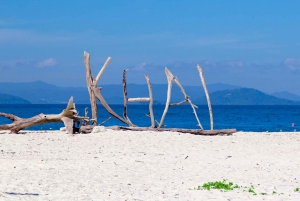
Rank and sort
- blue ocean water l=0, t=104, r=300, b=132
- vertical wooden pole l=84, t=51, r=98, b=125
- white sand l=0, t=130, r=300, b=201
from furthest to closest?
blue ocean water l=0, t=104, r=300, b=132
vertical wooden pole l=84, t=51, r=98, b=125
white sand l=0, t=130, r=300, b=201

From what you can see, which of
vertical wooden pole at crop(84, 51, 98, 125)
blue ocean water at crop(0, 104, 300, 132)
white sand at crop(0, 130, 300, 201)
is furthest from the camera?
blue ocean water at crop(0, 104, 300, 132)

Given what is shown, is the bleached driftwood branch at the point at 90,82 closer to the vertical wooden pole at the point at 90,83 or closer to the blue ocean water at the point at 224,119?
the vertical wooden pole at the point at 90,83

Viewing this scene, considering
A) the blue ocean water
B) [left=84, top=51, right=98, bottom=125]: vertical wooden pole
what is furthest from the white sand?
the blue ocean water

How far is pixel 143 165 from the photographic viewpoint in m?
14.0

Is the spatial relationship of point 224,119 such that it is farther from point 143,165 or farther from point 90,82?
point 143,165

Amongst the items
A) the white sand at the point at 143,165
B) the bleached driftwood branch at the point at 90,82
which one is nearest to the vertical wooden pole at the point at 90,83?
the bleached driftwood branch at the point at 90,82

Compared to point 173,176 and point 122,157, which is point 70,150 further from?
point 173,176

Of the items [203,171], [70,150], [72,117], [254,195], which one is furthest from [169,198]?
[72,117]

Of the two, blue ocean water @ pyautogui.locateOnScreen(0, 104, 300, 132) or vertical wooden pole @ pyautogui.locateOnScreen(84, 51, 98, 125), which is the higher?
vertical wooden pole @ pyautogui.locateOnScreen(84, 51, 98, 125)

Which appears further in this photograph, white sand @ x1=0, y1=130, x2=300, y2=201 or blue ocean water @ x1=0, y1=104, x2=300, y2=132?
blue ocean water @ x1=0, y1=104, x2=300, y2=132

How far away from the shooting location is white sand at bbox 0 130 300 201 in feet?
33.2

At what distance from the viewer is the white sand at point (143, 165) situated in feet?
33.2

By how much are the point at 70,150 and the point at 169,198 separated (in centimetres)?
767

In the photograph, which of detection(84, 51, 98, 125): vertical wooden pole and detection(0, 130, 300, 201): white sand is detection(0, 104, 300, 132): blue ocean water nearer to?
detection(84, 51, 98, 125): vertical wooden pole
